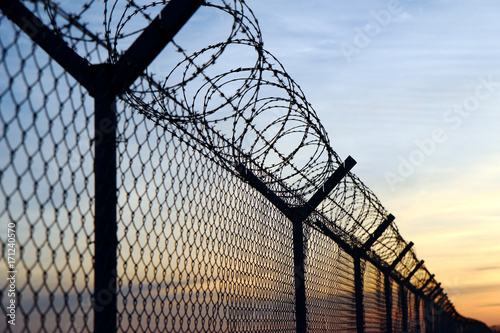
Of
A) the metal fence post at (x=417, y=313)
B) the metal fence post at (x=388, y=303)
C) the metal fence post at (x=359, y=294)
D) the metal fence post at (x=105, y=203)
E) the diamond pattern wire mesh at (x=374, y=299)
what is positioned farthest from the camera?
the metal fence post at (x=417, y=313)

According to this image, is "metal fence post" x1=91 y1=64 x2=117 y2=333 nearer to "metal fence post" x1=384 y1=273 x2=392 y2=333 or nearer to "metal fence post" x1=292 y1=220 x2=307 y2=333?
"metal fence post" x1=292 y1=220 x2=307 y2=333

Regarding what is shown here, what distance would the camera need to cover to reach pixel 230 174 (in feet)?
14.5

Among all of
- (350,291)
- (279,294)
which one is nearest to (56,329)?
(279,294)

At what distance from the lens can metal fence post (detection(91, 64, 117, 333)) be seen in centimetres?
271

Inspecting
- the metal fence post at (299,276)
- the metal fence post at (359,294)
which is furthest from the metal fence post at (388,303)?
the metal fence post at (299,276)

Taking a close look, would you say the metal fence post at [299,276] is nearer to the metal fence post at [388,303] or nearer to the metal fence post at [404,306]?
the metal fence post at [388,303]

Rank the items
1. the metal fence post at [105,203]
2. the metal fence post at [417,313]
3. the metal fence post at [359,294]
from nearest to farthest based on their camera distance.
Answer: the metal fence post at [105,203] → the metal fence post at [359,294] → the metal fence post at [417,313]

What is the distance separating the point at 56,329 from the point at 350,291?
6.55 meters

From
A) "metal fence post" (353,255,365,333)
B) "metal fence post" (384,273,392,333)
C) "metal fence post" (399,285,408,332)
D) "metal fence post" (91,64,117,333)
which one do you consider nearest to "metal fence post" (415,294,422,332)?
"metal fence post" (399,285,408,332)

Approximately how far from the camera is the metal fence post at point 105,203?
2.71 meters

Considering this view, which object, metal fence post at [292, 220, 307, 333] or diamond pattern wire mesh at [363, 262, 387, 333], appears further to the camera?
diamond pattern wire mesh at [363, 262, 387, 333]

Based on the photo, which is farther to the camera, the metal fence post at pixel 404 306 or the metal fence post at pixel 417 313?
Answer: the metal fence post at pixel 417 313

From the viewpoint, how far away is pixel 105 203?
2783 mm

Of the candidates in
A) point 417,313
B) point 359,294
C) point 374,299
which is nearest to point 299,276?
point 359,294
